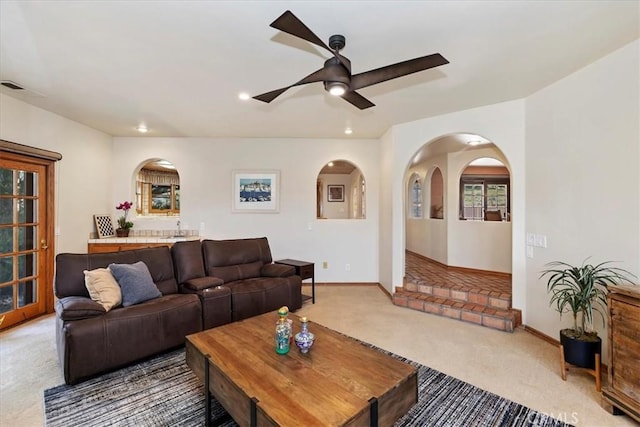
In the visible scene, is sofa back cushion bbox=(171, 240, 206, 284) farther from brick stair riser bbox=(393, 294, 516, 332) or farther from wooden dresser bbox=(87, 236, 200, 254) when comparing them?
brick stair riser bbox=(393, 294, 516, 332)

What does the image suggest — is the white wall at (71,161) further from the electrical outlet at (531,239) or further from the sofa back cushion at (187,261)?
the electrical outlet at (531,239)

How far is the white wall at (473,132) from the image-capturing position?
3.58 metres

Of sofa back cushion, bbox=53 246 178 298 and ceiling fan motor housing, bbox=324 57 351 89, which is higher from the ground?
ceiling fan motor housing, bbox=324 57 351 89

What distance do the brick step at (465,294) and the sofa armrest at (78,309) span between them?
374cm

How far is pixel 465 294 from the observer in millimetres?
4105

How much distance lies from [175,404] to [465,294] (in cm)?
355

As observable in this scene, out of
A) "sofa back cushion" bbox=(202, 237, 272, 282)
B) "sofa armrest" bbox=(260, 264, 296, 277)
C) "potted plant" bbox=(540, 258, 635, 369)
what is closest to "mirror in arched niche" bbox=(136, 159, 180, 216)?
"sofa back cushion" bbox=(202, 237, 272, 282)

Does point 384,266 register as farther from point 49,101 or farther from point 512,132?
point 49,101

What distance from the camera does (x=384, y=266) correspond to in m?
5.11

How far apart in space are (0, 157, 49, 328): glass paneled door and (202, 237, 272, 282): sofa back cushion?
211 cm

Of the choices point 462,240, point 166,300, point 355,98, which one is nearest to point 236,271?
point 166,300

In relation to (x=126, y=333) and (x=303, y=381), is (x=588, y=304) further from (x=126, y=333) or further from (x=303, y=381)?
(x=126, y=333)

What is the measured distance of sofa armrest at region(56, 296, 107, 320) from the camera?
2441 mm

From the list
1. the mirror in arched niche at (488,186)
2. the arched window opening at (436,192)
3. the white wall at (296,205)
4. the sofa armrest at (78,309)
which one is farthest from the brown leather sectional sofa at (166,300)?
the mirror in arched niche at (488,186)
